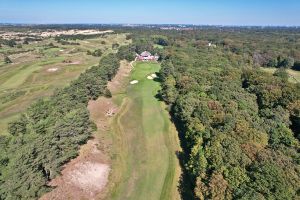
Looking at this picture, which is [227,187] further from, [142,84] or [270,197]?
[142,84]

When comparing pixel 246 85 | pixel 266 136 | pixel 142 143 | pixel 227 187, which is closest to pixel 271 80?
pixel 246 85

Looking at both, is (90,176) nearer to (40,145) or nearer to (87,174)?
(87,174)

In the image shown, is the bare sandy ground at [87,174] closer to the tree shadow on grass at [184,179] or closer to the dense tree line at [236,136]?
the tree shadow on grass at [184,179]

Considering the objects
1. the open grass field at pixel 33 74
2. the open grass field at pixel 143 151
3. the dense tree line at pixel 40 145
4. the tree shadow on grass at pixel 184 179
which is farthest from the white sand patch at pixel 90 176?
the open grass field at pixel 33 74

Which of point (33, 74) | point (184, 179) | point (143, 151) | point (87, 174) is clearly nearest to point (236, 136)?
point (184, 179)

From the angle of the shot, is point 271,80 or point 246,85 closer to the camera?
point 271,80
